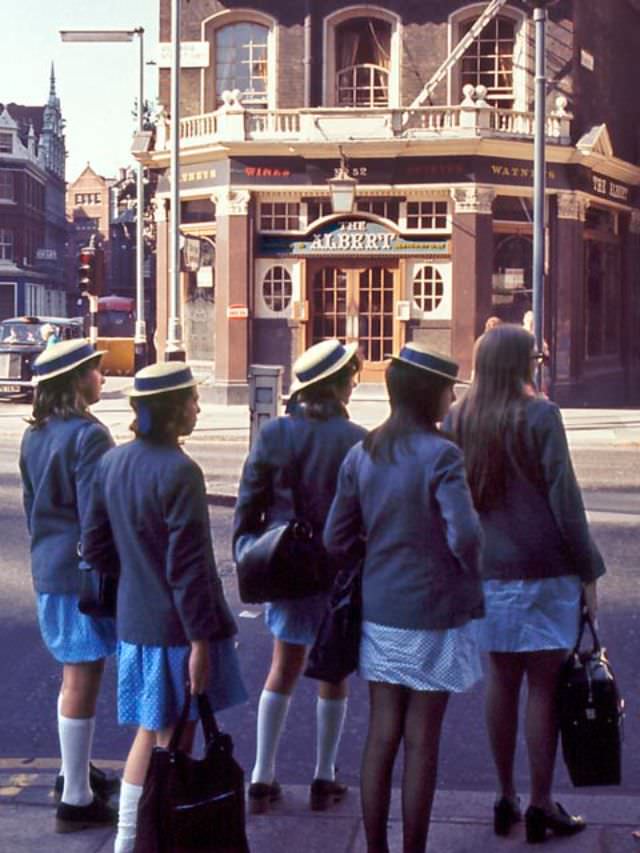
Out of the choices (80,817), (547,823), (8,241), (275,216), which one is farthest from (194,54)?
(8,241)

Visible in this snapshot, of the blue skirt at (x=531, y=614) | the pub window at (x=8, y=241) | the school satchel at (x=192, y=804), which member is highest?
the pub window at (x=8, y=241)

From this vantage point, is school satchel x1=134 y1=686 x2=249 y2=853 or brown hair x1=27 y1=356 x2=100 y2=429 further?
brown hair x1=27 y1=356 x2=100 y2=429

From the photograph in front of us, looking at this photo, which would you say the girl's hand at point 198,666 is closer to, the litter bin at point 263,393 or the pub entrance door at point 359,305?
the litter bin at point 263,393

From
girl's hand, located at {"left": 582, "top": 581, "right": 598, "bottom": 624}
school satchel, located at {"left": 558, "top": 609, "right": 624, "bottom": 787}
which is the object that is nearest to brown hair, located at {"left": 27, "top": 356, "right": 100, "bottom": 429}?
girl's hand, located at {"left": 582, "top": 581, "right": 598, "bottom": 624}

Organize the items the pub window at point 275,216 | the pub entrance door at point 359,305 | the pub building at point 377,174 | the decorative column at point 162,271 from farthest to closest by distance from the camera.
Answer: the decorative column at point 162,271 < the pub window at point 275,216 < the pub entrance door at point 359,305 < the pub building at point 377,174

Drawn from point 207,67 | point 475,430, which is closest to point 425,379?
point 475,430

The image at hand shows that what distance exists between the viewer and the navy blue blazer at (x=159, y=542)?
15.4ft

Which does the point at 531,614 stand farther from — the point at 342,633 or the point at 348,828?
the point at 348,828

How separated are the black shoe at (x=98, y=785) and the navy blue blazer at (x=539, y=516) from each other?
1824 millimetres

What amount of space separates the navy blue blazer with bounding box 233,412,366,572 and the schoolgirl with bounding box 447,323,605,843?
0.53 m

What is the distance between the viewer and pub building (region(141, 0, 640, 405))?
27.2m

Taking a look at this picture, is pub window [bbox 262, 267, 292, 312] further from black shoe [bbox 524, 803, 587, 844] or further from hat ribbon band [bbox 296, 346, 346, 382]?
black shoe [bbox 524, 803, 587, 844]

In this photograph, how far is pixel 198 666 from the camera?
4.70m

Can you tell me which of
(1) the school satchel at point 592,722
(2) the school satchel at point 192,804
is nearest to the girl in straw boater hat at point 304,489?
(1) the school satchel at point 592,722
